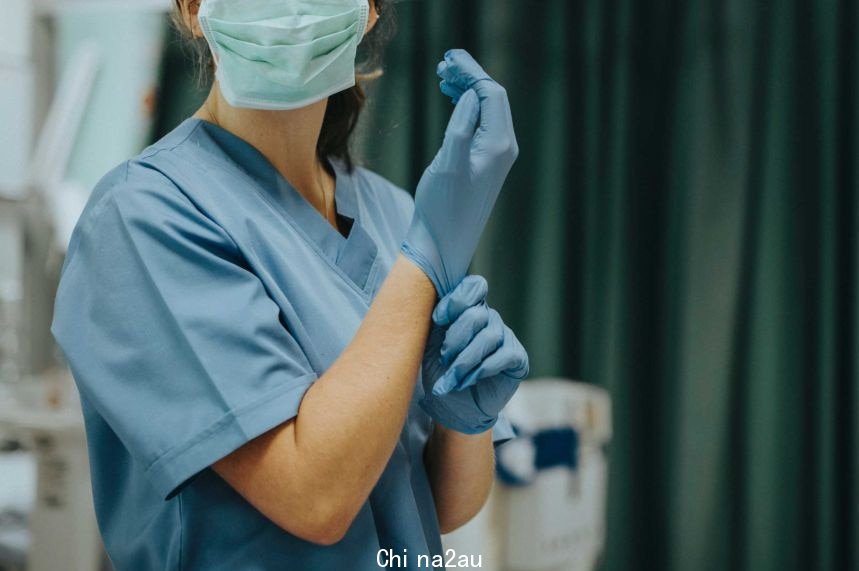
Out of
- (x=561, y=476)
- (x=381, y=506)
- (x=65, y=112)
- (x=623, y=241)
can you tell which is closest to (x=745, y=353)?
(x=623, y=241)

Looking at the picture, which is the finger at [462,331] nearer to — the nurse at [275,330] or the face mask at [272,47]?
the nurse at [275,330]

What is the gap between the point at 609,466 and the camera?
7.20 ft

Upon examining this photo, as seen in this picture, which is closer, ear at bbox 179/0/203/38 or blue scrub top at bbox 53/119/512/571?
blue scrub top at bbox 53/119/512/571

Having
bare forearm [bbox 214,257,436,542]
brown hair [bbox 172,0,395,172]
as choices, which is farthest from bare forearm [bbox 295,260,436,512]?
brown hair [bbox 172,0,395,172]

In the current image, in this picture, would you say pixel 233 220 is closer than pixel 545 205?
Yes

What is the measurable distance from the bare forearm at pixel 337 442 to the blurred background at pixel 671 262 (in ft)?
4.04

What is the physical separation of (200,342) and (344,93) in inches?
19.4

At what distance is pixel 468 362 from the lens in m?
0.77

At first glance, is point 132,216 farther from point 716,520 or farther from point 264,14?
point 716,520

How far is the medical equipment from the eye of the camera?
1854 mm

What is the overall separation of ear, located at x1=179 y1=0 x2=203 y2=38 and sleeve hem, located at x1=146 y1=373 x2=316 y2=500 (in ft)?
1.39

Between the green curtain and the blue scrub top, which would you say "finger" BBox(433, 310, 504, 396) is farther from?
the green curtain

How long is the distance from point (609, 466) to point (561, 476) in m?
0.34

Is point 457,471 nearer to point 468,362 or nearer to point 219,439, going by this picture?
point 468,362
